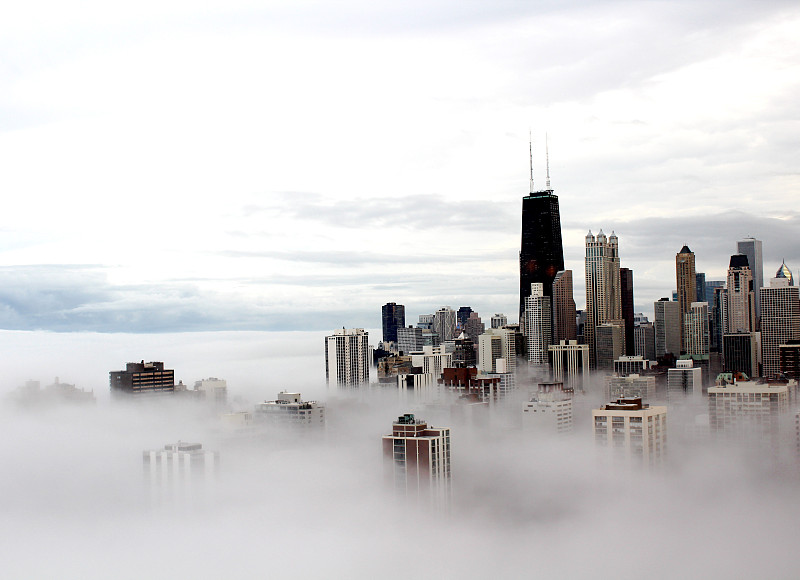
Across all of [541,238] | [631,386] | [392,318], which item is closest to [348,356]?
[392,318]

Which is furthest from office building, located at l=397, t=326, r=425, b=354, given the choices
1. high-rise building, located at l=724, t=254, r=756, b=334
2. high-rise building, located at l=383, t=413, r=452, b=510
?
high-rise building, located at l=383, t=413, r=452, b=510

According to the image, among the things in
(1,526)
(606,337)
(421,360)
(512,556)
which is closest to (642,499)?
(512,556)

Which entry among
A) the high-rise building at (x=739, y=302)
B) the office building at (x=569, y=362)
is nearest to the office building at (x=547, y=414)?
the office building at (x=569, y=362)

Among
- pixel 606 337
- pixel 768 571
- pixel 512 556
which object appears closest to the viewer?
pixel 768 571

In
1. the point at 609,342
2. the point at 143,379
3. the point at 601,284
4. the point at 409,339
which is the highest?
the point at 601,284

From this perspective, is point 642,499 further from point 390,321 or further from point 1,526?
point 390,321

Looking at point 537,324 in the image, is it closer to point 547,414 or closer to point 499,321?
point 499,321
